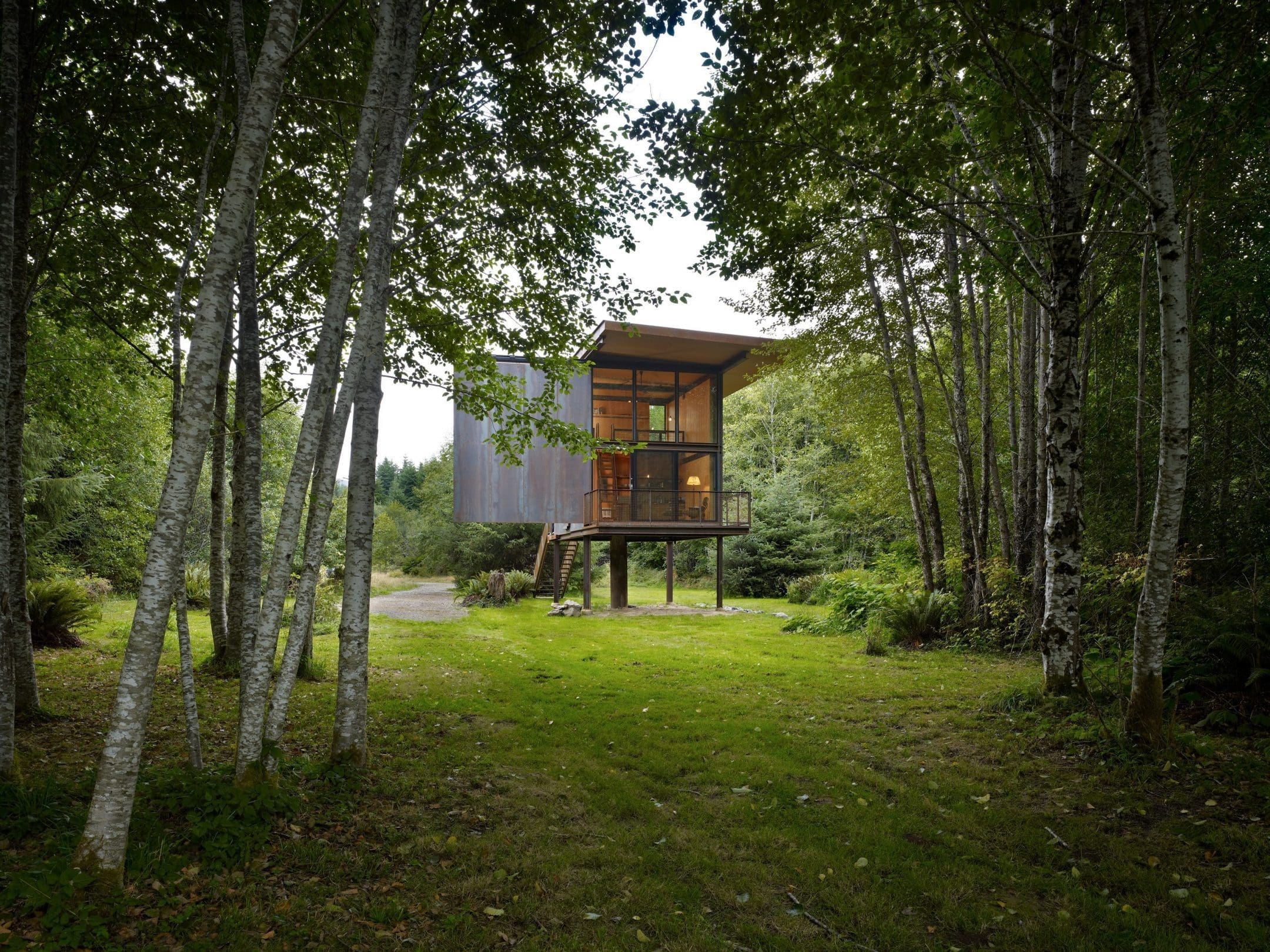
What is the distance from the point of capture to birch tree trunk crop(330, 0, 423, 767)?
4.09 m

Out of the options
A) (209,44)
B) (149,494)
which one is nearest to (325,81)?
(209,44)

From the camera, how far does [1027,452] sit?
884 cm

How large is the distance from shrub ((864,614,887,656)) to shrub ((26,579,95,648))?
1095 centimetres

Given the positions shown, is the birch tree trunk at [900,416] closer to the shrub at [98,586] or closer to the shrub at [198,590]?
the shrub at [198,590]

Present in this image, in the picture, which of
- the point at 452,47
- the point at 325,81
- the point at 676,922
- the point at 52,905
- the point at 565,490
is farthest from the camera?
the point at 565,490

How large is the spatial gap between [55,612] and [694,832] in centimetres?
930

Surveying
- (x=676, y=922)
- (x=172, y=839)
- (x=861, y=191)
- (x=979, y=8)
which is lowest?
(x=676, y=922)

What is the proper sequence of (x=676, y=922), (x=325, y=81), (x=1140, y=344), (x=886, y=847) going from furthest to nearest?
(x=1140, y=344)
(x=325, y=81)
(x=886, y=847)
(x=676, y=922)

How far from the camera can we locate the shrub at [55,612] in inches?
324

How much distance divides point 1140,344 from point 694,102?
5.45m

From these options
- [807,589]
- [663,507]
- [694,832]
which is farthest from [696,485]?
[694,832]

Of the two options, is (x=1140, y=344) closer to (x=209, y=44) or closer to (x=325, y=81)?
(x=325, y=81)

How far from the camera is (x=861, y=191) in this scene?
5781 mm

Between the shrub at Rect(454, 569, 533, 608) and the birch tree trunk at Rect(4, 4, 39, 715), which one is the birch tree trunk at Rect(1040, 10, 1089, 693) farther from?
the shrub at Rect(454, 569, 533, 608)
